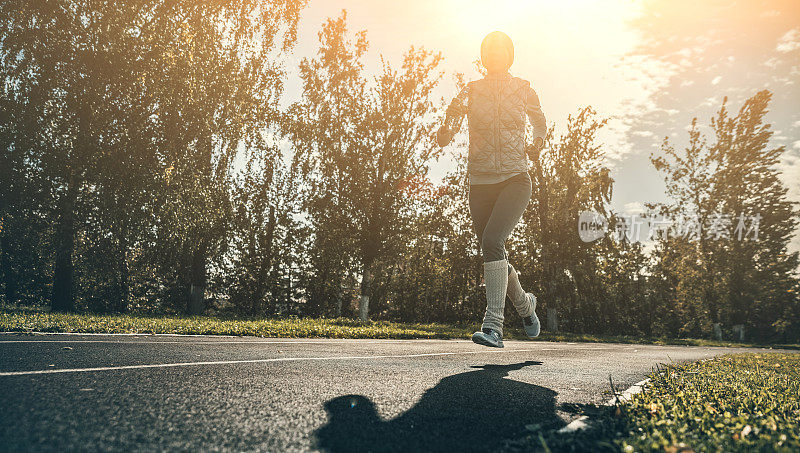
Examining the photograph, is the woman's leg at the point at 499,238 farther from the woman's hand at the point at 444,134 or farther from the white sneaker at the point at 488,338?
the woman's hand at the point at 444,134

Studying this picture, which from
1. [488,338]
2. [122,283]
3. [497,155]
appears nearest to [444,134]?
[497,155]

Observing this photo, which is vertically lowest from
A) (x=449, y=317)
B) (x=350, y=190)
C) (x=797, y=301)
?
(x=449, y=317)

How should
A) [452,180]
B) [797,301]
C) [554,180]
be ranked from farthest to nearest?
[797,301], [452,180], [554,180]

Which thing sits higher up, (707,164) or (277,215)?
(707,164)

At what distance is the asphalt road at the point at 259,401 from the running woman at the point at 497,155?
101 centimetres

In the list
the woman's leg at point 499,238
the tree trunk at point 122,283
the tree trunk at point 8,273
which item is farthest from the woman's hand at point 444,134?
the tree trunk at point 8,273

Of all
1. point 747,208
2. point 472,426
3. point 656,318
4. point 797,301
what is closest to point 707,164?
point 747,208

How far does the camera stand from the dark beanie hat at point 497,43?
4930 mm

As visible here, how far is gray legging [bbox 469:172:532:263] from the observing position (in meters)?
4.51

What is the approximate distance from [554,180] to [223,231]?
16010 millimetres

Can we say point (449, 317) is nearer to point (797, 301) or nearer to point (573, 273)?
point (573, 273)

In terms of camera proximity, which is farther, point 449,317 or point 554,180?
point 449,317

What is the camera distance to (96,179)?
43.4ft

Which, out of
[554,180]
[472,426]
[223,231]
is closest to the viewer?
[472,426]
